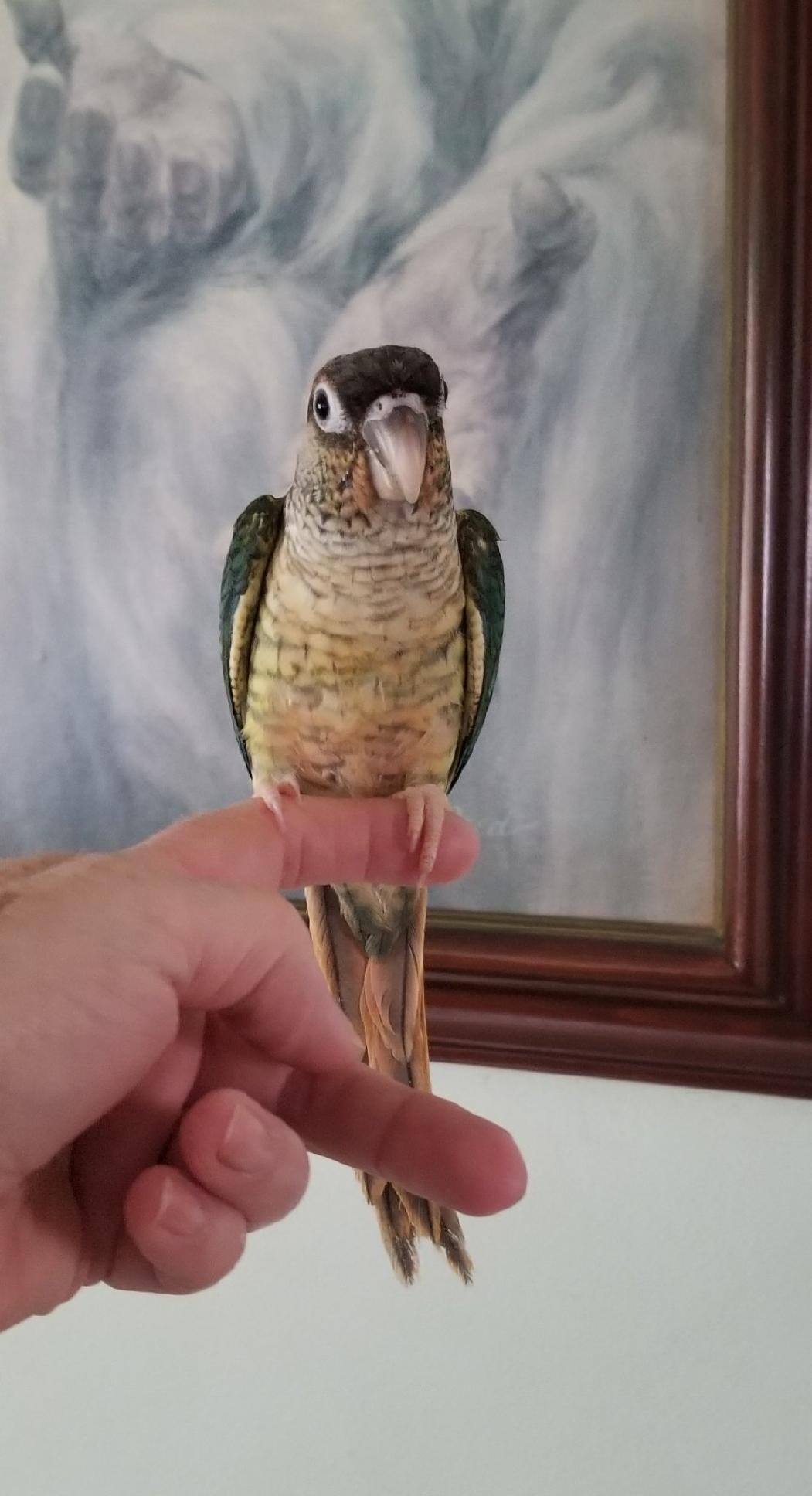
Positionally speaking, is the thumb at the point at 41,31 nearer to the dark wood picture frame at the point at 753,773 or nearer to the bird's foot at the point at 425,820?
the dark wood picture frame at the point at 753,773

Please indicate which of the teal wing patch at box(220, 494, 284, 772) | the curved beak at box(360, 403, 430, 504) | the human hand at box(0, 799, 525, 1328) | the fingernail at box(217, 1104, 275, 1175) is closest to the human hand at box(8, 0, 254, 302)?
the teal wing patch at box(220, 494, 284, 772)

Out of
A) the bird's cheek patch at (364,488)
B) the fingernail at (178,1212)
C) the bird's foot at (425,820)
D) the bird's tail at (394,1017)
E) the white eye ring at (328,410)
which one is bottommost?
the bird's tail at (394,1017)

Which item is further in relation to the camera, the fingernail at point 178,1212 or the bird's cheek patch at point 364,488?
the bird's cheek patch at point 364,488

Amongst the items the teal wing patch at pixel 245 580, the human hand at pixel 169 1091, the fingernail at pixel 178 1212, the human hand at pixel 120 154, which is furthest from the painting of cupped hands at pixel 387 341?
the fingernail at pixel 178 1212

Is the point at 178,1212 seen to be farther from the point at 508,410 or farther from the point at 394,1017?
the point at 508,410

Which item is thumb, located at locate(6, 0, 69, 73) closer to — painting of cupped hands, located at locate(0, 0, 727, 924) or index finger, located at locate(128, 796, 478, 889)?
painting of cupped hands, located at locate(0, 0, 727, 924)

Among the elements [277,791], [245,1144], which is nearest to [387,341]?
[277,791]
